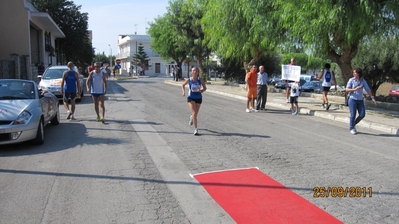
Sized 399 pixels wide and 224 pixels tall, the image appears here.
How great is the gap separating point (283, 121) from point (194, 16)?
22337 millimetres

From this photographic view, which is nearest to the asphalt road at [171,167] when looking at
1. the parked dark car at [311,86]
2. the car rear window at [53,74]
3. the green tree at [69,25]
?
the car rear window at [53,74]

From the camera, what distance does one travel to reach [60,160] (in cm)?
680

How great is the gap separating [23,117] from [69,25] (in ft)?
125

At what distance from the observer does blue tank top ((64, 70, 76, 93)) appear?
11500mm

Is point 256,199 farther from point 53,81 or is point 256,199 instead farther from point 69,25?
point 69,25

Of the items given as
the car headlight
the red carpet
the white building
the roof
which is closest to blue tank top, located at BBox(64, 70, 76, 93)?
the car headlight

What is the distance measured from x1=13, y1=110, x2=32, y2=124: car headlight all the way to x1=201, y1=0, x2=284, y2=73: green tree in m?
11.2

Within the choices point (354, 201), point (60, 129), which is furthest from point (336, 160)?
point (60, 129)

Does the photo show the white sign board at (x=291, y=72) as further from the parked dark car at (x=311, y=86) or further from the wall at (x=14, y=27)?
the parked dark car at (x=311, y=86)

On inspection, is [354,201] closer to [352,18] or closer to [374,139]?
[374,139]

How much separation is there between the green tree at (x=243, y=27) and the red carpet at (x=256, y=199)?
11287 millimetres

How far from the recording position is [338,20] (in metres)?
12.4

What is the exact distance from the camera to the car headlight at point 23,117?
Answer: 7449mm
